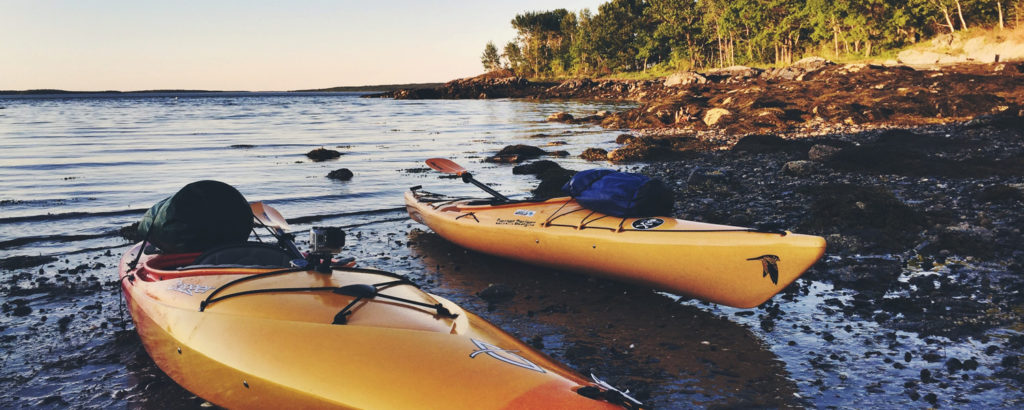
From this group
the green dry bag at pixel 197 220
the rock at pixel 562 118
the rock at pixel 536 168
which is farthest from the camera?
the rock at pixel 562 118

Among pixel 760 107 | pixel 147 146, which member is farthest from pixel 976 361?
pixel 147 146

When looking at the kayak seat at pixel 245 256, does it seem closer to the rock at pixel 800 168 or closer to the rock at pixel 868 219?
the rock at pixel 868 219

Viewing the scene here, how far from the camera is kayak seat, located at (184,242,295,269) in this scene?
5477 mm

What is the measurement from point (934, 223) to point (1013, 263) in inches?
66.9

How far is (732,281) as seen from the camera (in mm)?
5891

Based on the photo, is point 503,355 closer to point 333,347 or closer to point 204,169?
point 333,347

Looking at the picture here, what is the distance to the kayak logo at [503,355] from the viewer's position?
11.4ft

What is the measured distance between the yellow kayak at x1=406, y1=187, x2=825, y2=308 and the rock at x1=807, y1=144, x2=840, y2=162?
806 centimetres

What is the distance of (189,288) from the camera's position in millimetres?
4738

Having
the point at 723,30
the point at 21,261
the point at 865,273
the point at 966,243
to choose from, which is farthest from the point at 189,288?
the point at 723,30

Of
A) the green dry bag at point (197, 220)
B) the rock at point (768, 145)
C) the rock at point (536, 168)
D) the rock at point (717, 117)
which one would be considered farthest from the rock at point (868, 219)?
the rock at point (717, 117)

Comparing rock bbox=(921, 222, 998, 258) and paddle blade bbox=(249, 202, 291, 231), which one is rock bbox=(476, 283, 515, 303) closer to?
paddle blade bbox=(249, 202, 291, 231)

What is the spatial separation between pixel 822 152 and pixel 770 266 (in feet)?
30.1

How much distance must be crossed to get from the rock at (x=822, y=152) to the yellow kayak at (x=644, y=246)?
8062 mm
